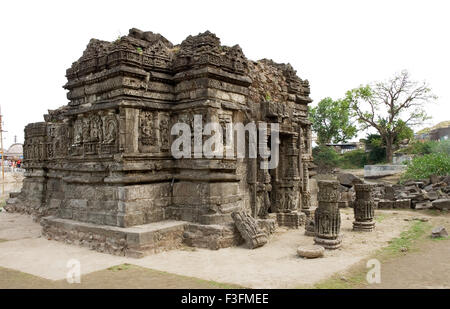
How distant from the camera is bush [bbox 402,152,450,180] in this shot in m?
21.7

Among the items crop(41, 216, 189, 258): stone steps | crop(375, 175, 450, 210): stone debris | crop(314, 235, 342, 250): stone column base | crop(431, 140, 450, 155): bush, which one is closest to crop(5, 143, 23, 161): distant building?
crop(41, 216, 189, 258): stone steps

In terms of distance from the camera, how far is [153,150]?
364 inches

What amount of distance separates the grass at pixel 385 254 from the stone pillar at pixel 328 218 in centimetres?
97

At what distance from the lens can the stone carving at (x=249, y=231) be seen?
8.50m

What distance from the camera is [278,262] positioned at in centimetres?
739

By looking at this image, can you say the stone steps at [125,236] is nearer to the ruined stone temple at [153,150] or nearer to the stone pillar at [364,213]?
the ruined stone temple at [153,150]

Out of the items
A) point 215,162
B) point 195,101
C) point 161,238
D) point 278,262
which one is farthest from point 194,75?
point 278,262

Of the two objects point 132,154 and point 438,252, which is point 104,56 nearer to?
point 132,154

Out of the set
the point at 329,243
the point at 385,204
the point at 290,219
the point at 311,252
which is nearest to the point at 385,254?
the point at 329,243

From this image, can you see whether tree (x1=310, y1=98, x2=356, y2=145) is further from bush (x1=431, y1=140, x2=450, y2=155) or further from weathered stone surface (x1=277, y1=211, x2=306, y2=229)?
weathered stone surface (x1=277, y1=211, x2=306, y2=229)

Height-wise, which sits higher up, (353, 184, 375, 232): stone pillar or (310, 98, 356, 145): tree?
(310, 98, 356, 145): tree

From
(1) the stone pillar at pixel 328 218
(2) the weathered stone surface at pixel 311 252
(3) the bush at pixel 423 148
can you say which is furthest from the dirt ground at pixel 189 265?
(3) the bush at pixel 423 148

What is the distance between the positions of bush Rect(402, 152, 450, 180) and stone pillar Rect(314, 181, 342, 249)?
15292 millimetres

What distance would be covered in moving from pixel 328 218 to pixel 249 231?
190 cm
